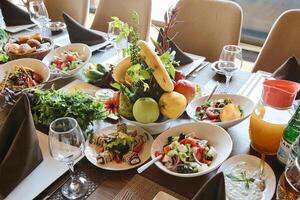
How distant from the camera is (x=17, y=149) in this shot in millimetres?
768

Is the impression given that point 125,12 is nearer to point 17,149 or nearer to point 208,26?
point 208,26

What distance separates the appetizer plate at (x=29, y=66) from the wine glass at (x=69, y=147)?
53 cm

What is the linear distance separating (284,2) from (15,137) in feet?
8.92

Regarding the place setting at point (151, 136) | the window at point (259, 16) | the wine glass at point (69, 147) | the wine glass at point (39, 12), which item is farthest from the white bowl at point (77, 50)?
the window at point (259, 16)

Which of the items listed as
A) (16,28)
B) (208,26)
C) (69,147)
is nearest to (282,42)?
(208,26)

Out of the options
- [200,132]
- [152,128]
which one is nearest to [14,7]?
[152,128]

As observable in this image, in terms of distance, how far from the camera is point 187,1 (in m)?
1.71

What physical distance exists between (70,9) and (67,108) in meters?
1.44

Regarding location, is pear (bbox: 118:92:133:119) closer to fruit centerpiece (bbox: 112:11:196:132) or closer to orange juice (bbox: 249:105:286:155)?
fruit centerpiece (bbox: 112:11:196:132)

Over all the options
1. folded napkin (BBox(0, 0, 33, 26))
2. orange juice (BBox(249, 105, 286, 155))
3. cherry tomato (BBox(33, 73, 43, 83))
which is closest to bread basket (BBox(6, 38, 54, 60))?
cherry tomato (BBox(33, 73, 43, 83))

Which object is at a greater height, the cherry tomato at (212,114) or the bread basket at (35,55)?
the cherry tomato at (212,114)

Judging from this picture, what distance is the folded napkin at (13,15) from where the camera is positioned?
5.75 ft

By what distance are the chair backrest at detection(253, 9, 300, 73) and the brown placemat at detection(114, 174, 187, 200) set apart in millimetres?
1013

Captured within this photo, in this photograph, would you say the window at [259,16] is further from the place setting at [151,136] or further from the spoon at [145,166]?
the spoon at [145,166]
